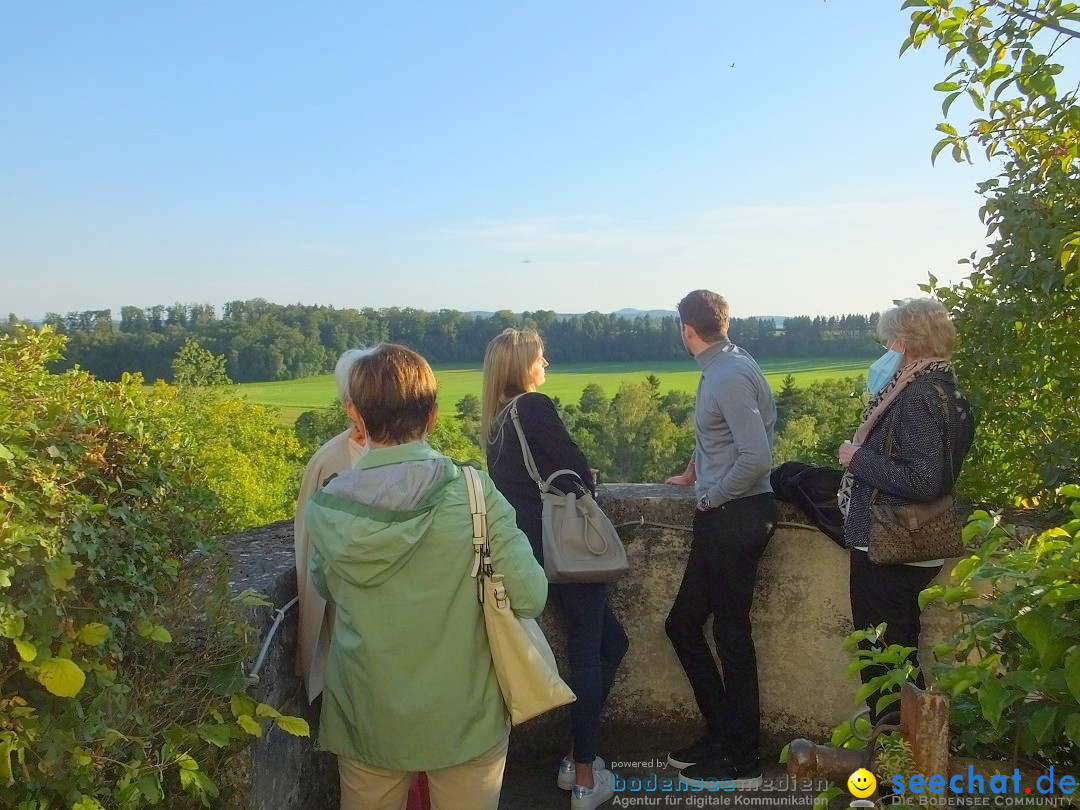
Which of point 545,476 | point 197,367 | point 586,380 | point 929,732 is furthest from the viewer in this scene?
point 586,380

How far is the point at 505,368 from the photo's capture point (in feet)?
10.7

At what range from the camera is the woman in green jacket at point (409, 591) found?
7.07ft

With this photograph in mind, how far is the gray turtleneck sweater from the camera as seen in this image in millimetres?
3219

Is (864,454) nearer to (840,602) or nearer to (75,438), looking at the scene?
(840,602)

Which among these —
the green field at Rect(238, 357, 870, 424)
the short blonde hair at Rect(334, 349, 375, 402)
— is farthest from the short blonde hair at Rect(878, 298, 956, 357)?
the green field at Rect(238, 357, 870, 424)

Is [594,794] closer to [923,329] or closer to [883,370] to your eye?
[883,370]

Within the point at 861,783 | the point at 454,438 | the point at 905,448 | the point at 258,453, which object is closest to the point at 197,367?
the point at 258,453

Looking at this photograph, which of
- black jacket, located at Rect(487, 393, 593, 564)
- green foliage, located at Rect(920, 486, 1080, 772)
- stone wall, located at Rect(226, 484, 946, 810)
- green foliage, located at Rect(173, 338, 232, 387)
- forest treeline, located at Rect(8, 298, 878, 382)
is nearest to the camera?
green foliage, located at Rect(920, 486, 1080, 772)

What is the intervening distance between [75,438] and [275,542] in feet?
4.55

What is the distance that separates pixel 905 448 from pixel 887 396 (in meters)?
0.20

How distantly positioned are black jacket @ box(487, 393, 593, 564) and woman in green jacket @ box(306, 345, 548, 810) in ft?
2.99

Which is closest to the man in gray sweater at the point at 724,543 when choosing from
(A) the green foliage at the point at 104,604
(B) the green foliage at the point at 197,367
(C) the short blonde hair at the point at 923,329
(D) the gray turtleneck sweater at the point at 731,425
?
(D) the gray turtleneck sweater at the point at 731,425

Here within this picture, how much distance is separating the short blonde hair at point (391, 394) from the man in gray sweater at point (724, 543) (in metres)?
1.41

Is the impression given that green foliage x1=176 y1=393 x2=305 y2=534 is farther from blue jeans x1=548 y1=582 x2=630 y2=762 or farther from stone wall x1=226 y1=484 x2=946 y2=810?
blue jeans x1=548 y1=582 x2=630 y2=762
